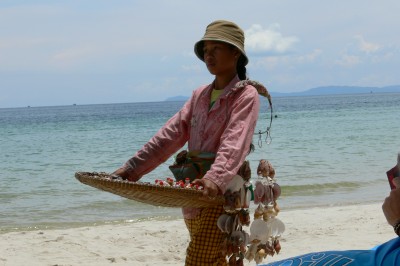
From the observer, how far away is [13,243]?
6895mm

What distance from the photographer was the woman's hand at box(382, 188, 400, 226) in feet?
5.38

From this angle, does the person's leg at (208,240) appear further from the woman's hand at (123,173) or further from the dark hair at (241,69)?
the dark hair at (241,69)

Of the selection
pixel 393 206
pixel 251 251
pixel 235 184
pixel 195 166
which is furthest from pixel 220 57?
pixel 393 206

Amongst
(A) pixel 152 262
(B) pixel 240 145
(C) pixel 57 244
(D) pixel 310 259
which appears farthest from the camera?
(C) pixel 57 244

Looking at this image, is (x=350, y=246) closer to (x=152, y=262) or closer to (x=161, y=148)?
(x=152, y=262)

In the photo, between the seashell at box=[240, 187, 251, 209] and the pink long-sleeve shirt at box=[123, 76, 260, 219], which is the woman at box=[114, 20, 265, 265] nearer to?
the pink long-sleeve shirt at box=[123, 76, 260, 219]

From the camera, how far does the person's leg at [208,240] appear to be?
314 centimetres

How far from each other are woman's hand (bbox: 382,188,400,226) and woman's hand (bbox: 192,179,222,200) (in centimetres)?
132

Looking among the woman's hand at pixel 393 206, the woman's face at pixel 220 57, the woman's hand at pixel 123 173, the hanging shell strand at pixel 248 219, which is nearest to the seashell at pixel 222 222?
the hanging shell strand at pixel 248 219

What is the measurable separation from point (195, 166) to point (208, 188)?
29 cm

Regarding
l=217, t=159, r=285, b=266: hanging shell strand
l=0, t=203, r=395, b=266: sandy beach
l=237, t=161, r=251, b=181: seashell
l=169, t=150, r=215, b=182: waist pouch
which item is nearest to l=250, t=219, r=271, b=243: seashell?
l=217, t=159, r=285, b=266: hanging shell strand

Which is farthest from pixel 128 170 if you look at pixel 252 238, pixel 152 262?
pixel 152 262

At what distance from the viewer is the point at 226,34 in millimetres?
3297

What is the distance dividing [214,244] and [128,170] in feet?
1.94
